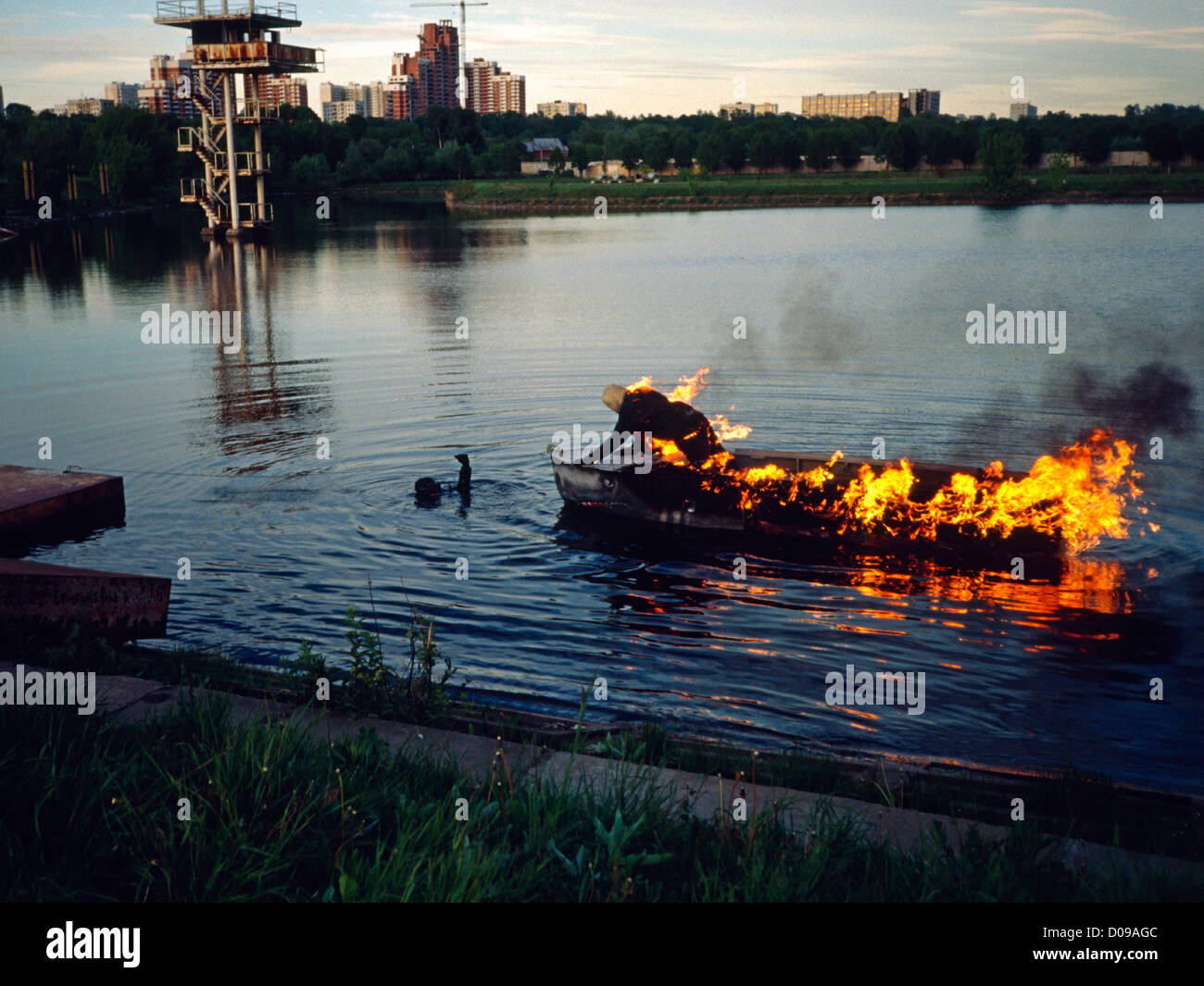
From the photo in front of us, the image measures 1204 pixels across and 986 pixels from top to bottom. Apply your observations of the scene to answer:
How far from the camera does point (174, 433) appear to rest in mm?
24688

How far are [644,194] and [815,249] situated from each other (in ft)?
251

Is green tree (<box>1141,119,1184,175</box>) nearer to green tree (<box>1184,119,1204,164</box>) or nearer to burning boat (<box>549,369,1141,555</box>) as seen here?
green tree (<box>1184,119,1204,164</box>)

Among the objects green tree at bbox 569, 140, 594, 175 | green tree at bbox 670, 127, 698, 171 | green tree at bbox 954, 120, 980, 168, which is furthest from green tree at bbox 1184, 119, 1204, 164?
green tree at bbox 569, 140, 594, 175

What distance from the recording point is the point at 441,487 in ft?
66.2

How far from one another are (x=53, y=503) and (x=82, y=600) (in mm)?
7004

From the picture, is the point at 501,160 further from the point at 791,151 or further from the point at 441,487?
the point at 441,487

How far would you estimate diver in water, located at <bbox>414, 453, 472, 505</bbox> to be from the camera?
19391 millimetres

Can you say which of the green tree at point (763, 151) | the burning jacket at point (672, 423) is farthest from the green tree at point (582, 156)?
the burning jacket at point (672, 423)

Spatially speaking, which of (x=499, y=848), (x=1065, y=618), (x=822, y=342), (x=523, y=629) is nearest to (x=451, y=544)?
(x=523, y=629)

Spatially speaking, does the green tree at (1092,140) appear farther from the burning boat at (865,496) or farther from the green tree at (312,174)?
the burning boat at (865,496)

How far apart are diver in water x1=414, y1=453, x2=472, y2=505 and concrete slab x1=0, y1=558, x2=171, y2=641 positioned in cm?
792

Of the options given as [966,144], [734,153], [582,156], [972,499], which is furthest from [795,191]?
[972,499]
